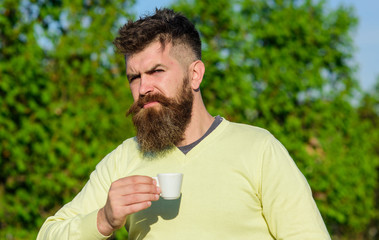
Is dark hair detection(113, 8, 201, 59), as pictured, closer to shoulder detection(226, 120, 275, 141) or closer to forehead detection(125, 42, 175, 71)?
forehead detection(125, 42, 175, 71)

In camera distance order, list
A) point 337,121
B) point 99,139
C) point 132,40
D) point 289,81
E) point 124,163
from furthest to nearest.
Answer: point 337,121
point 289,81
point 99,139
point 124,163
point 132,40

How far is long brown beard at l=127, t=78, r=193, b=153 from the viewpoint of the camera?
2.96 m

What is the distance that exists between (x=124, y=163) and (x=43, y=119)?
611 centimetres

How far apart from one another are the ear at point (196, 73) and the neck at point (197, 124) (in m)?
0.09

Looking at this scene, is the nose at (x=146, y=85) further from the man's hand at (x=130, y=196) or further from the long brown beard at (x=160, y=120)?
the man's hand at (x=130, y=196)

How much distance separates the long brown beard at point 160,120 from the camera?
9.70 ft

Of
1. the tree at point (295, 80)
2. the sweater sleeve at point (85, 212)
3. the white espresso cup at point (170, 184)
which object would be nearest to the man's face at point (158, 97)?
the sweater sleeve at point (85, 212)

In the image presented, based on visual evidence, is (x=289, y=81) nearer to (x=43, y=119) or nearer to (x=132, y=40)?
(x=43, y=119)

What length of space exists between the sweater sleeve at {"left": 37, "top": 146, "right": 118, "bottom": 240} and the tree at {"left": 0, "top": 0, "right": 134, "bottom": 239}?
5.82m

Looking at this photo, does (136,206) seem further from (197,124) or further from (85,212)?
(197,124)

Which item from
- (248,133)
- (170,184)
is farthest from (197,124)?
(170,184)

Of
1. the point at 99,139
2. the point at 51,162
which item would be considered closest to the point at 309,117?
the point at 99,139

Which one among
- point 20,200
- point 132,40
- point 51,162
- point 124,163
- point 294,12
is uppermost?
point 294,12

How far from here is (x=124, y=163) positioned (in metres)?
3.09
